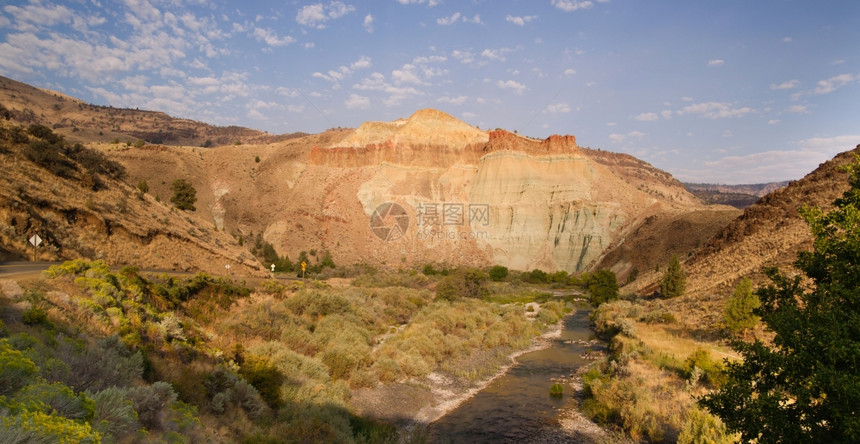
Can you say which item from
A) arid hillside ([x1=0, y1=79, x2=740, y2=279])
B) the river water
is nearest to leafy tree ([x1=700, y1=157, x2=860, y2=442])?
the river water

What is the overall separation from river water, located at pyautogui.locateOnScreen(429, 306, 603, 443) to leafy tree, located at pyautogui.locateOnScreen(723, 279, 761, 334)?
7.75m

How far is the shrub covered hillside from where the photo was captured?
5.66 metres

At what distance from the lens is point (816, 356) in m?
6.73

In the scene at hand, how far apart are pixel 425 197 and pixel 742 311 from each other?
61.4m

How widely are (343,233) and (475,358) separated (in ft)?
174

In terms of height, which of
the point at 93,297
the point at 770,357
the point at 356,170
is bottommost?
the point at 93,297

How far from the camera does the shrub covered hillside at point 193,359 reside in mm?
5664

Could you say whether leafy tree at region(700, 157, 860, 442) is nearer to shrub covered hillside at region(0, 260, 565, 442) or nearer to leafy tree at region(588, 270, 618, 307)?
shrub covered hillside at region(0, 260, 565, 442)

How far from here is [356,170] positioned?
3329 inches

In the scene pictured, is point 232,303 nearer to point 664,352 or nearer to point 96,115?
point 664,352

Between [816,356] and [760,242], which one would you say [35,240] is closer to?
[816,356]

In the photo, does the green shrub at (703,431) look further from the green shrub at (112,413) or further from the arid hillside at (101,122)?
the arid hillside at (101,122)

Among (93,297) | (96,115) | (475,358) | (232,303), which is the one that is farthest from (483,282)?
(96,115)

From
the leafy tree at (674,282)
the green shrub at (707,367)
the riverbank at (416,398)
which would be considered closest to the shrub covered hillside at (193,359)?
the riverbank at (416,398)
